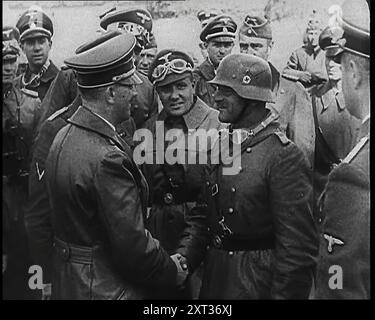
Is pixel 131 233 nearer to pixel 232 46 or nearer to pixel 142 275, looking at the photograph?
pixel 142 275

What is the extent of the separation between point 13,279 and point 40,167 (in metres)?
0.64

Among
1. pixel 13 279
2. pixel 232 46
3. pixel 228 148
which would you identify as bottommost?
pixel 13 279

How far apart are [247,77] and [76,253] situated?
1.23 metres

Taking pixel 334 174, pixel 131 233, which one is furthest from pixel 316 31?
pixel 131 233

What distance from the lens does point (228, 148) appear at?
3.40m

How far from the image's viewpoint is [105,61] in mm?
3232

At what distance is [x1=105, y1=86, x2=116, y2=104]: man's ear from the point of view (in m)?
3.25

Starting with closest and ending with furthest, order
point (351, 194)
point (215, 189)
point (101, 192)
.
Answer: point (101, 192), point (351, 194), point (215, 189)

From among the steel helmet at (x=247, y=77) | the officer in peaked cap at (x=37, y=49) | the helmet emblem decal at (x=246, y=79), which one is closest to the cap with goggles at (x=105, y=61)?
the officer in peaked cap at (x=37, y=49)

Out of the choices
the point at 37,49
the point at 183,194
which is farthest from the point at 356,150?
the point at 37,49

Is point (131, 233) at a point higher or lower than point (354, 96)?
lower

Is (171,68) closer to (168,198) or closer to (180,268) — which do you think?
(168,198)

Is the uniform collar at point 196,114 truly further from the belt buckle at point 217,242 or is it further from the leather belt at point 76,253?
the leather belt at point 76,253

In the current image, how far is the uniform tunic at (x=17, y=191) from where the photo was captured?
3535 millimetres
